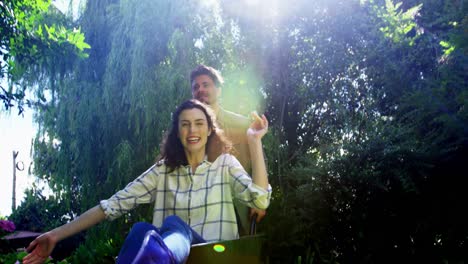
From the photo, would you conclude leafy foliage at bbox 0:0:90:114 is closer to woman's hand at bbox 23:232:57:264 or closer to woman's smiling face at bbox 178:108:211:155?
woman's smiling face at bbox 178:108:211:155

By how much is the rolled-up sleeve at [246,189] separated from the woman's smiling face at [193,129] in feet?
0.50

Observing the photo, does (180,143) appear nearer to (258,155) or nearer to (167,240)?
(258,155)

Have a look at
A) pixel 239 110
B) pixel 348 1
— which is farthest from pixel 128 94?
pixel 348 1

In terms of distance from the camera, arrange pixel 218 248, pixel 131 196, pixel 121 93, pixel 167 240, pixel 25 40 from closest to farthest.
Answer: pixel 167 240 → pixel 218 248 → pixel 131 196 → pixel 25 40 → pixel 121 93

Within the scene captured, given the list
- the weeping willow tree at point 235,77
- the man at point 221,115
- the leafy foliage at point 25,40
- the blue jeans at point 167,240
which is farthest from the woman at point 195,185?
the weeping willow tree at point 235,77

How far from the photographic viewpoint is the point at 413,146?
3637 millimetres

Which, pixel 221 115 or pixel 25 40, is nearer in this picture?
pixel 221 115

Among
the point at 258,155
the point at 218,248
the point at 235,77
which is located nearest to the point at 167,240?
the point at 218,248

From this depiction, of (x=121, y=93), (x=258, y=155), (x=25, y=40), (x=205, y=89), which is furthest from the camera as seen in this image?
(x=121, y=93)

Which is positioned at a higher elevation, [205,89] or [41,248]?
[205,89]

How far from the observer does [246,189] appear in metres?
1.91

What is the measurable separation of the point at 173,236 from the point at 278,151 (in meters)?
4.12

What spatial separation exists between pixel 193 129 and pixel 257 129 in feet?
0.94

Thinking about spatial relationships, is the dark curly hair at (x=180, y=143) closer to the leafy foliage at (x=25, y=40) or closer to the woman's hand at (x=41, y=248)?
the woman's hand at (x=41, y=248)
